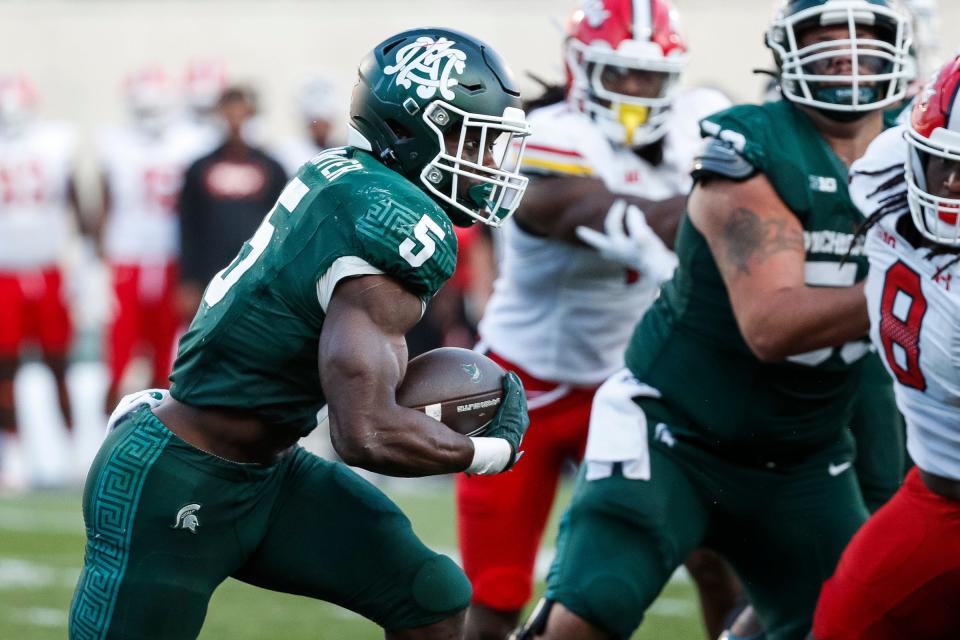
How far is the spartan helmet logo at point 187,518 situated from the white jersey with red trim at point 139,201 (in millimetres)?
6082

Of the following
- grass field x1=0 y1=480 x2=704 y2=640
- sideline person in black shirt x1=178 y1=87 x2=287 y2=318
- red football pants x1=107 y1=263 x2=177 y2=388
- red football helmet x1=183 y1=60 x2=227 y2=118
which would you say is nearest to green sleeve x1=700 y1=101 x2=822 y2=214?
grass field x1=0 y1=480 x2=704 y2=640

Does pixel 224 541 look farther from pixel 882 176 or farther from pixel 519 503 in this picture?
pixel 882 176

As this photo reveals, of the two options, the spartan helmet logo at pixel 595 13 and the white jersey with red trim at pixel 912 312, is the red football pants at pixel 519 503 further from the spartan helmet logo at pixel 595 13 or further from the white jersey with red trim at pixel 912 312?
the white jersey with red trim at pixel 912 312

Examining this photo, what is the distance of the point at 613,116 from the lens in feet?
14.2

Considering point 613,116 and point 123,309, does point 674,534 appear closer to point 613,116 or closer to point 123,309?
point 613,116

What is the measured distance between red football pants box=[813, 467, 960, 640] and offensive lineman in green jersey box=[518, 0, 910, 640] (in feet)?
1.22

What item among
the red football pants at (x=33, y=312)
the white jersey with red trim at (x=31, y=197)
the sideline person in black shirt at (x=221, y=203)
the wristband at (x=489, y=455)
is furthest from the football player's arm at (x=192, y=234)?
the wristband at (x=489, y=455)

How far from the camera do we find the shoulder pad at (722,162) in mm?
3342

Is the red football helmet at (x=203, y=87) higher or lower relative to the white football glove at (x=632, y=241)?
lower

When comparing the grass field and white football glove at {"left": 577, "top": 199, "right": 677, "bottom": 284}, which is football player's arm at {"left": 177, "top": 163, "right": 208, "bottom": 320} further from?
white football glove at {"left": 577, "top": 199, "right": 677, "bottom": 284}

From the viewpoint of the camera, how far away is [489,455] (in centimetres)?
295

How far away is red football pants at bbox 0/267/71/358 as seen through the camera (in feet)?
28.0

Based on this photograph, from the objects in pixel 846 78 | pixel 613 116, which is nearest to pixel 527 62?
pixel 613 116

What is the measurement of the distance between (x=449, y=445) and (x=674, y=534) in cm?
80
